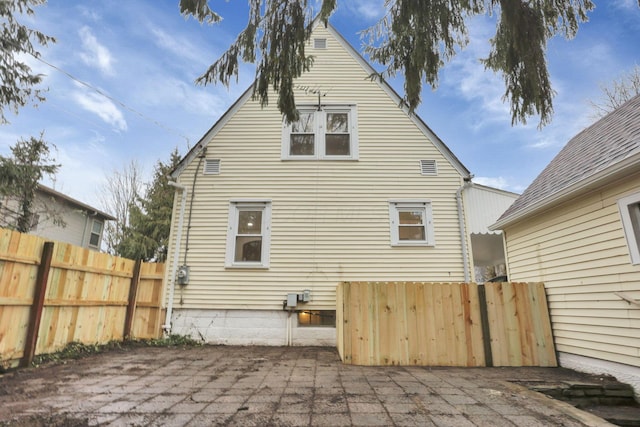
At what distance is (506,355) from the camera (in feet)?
15.7

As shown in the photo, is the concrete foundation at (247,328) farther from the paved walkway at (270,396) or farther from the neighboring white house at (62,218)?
the neighboring white house at (62,218)

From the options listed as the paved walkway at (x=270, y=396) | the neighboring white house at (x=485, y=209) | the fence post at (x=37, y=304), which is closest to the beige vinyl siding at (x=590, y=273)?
the paved walkway at (x=270, y=396)

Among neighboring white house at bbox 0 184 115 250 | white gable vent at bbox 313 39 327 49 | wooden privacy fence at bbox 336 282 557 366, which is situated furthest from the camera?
neighboring white house at bbox 0 184 115 250

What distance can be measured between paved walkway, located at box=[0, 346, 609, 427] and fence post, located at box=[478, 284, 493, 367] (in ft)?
0.83

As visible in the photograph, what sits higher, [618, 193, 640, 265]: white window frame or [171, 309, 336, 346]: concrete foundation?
[618, 193, 640, 265]: white window frame

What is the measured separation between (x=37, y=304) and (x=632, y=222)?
7682 millimetres

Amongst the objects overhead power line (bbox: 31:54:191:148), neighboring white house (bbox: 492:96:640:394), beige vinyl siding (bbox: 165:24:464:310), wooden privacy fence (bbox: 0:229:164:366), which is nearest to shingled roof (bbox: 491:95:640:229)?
neighboring white house (bbox: 492:96:640:394)

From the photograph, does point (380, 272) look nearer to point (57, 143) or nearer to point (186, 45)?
point (186, 45)

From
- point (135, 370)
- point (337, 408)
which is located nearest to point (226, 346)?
point (135, 370)

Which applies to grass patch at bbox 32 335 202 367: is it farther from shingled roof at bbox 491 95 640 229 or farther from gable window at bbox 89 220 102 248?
gable window at bbox 89 220 102 248

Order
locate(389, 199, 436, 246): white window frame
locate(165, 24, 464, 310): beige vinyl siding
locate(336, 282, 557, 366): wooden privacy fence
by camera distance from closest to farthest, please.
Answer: locate(336, 282, 557, 366): wooden privacy fence → locate(165, 24, 464, 310): beige vinyl siding → locate(389, 199, 436, 246): white window frame

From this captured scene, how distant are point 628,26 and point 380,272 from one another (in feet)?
20.9

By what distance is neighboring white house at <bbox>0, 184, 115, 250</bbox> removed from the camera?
11.1 metres

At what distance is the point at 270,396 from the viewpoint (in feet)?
9.66
